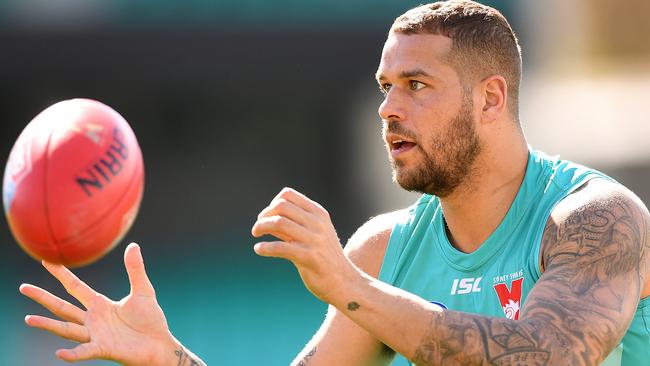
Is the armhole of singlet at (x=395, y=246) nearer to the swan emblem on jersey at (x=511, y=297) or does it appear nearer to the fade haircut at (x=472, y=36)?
the swan emblem on jersey at (x=511, y=297)

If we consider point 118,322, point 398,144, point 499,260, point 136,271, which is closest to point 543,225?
point 499,260

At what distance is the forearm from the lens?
13.8 feet

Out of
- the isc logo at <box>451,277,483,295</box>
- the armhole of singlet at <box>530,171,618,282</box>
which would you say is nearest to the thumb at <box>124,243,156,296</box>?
the isc logo at <box>451,277,483,295</box>

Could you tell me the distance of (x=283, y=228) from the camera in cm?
397

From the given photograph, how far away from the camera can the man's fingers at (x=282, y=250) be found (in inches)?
154

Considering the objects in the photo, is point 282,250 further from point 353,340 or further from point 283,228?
point 353,340

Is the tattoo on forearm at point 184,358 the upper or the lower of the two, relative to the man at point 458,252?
lower

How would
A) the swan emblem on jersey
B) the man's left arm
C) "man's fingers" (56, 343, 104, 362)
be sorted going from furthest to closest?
the swan emblem on jersey < "man's fingers" (56, 343, 104, 362) < the man's left arm

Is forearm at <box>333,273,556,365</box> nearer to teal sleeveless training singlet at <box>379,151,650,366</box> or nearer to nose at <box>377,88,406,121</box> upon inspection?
teal sleeveless training singlet at <box>379,151,650,366</box>

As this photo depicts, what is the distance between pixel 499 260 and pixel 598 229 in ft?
2.04

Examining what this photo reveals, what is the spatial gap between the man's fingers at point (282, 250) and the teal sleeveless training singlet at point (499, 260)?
141 centimetres

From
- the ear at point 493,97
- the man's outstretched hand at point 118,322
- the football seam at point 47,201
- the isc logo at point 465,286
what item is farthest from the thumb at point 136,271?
the ear at point 493,97

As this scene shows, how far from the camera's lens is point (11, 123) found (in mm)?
19547

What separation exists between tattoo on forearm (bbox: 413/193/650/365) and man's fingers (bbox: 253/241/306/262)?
2.16 feet
